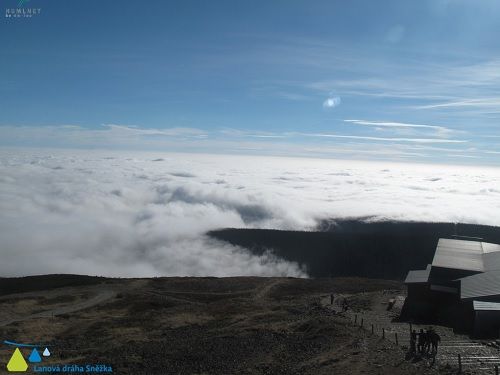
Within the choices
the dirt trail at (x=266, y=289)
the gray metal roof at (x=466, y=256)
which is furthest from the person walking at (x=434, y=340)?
the dirt trail at (x=266, y=289)

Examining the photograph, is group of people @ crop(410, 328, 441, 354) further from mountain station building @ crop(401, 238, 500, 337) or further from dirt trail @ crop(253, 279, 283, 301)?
dirt trail @ crop(253, 279, 283, 301)

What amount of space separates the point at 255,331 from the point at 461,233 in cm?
9254

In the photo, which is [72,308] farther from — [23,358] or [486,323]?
[486,323]

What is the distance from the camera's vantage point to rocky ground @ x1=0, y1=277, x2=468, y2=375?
23.4m

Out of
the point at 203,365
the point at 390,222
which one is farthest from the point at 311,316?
the point at 390,222

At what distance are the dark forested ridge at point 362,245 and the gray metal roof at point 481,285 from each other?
161ft

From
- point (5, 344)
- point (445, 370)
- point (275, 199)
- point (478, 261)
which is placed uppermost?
point (275, 199)

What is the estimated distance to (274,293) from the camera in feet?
167

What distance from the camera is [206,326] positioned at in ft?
114

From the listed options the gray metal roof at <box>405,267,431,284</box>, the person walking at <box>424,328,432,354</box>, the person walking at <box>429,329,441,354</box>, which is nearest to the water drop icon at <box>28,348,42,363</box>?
the person walking at <box>424,328,432,354</box>

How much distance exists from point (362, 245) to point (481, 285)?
66084mm

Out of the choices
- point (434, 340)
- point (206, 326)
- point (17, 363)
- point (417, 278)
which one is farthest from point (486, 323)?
point (17, 363)

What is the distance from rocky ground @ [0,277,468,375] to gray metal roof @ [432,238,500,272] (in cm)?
741

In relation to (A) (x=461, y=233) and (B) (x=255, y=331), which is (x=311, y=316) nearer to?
(B) (x=255, y=331)
